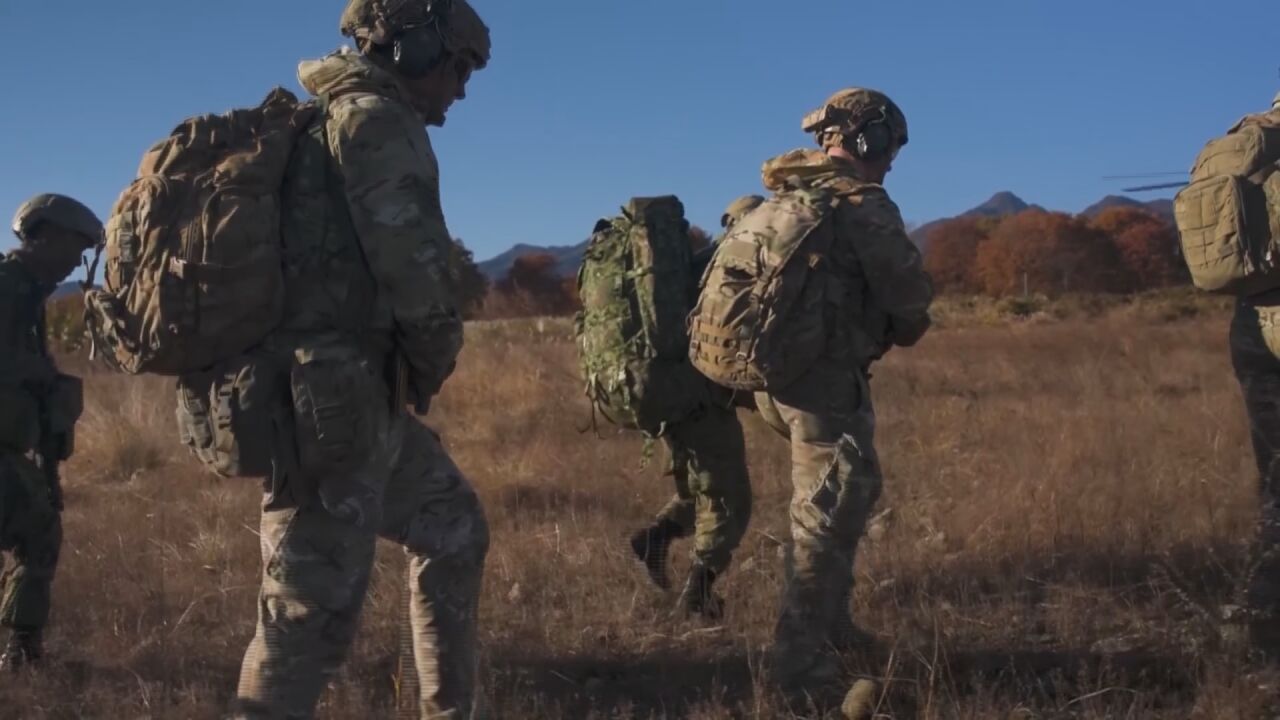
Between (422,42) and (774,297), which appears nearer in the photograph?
(422,42)

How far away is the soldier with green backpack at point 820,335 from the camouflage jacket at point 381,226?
1.29 m

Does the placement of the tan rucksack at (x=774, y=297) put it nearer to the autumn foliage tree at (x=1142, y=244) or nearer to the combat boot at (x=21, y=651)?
the combat boot at (x=21, y=651)

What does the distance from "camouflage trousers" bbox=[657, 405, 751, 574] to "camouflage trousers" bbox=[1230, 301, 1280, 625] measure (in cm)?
191

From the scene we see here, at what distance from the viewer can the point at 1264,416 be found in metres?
4.00

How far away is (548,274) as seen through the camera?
121ft

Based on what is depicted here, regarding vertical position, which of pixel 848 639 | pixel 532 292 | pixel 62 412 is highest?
pixel 532 292

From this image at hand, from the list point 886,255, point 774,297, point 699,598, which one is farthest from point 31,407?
point 886,255

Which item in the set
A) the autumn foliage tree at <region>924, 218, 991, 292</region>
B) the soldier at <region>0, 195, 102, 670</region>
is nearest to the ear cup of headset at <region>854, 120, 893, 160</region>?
the soldier at <region>0, 195, 102, 670</region>

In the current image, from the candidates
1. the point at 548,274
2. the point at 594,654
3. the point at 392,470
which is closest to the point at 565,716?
the point at 594,654

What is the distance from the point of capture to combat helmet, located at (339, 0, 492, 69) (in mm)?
2977

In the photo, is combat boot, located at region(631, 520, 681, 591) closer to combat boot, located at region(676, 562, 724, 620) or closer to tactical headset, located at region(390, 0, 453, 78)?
combat boot, located at region(676, 562, 724, 620)

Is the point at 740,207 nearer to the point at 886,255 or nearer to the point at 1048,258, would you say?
the point at 886,255

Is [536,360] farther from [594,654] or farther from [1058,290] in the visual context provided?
[1058,290]

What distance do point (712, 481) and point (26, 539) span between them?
2.73 meters
